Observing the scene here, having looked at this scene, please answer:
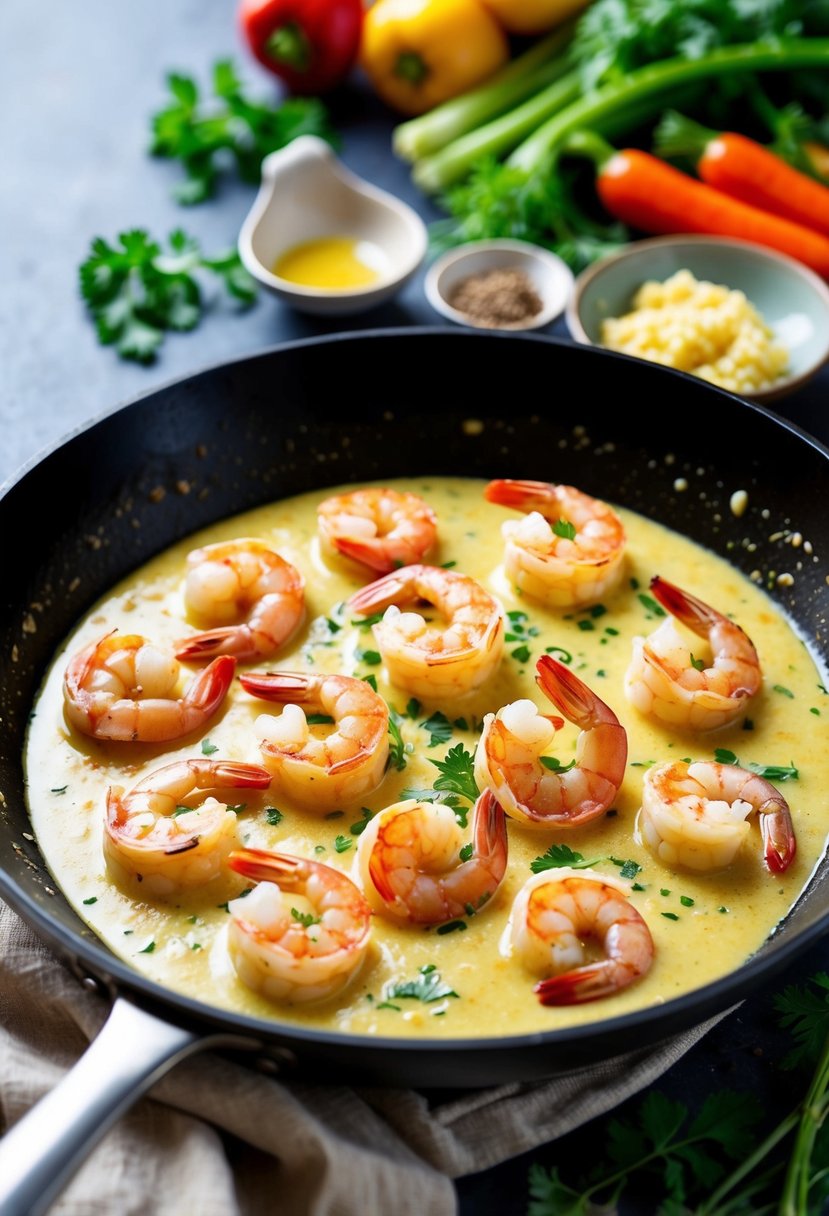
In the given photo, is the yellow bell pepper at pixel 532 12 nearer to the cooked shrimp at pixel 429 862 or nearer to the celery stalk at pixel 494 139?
the celery stalk at pixel 494 139

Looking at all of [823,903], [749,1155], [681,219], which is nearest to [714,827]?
[823,903]

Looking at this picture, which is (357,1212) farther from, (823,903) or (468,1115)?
(823,903)

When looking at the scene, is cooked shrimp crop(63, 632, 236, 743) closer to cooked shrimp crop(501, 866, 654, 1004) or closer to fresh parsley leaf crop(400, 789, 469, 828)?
fresh parsley leaf crop(400, 789, 469, 828)

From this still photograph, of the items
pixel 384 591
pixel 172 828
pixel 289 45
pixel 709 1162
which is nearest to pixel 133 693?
pixel 172 828

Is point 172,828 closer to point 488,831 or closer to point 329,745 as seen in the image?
point 329,745

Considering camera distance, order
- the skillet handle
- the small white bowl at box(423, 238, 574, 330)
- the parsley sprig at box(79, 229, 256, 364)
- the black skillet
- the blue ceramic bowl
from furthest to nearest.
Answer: the parsley sprig at box(79, 229, 256, 364) < the small white bowl at box(423, 238, 574, 330) < the blue ceramic bowl < the black skillet < the skillet handle

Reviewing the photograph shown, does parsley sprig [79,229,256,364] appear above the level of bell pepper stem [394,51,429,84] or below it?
below

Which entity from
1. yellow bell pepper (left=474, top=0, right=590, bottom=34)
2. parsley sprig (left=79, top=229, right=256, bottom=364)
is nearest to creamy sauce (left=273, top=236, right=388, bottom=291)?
parsley sprig (left=79, top=229, right=256, bottom=364)
